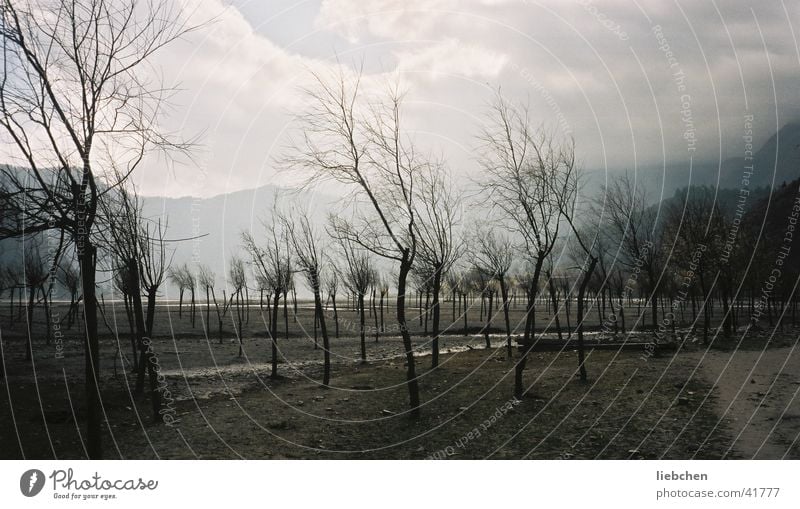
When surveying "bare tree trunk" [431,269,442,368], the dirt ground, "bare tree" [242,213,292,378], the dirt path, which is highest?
"bare tree" [242,213,292,378]

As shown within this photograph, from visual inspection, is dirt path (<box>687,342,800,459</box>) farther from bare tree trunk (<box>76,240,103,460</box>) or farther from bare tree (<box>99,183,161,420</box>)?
bare tree (<box>99,183,161,420</box>)

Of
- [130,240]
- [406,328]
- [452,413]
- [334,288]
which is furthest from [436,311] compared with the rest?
[334,288]

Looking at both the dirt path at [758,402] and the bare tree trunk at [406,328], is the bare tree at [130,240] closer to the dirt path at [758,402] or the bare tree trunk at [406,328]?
the bare tree trunk at [406,328]

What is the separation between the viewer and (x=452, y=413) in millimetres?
13328

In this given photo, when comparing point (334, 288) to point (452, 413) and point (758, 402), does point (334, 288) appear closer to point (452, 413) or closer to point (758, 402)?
point (452, 413)

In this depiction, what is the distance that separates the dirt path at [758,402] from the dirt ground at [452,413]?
0.04m

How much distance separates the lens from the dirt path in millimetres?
8898

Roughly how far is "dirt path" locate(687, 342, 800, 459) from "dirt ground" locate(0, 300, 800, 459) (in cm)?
4

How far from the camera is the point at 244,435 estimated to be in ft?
39.2

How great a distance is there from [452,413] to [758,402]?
7.47m

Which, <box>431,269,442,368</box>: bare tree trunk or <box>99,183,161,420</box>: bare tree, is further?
<box>431,269,442,368</box>: bare tree trunk

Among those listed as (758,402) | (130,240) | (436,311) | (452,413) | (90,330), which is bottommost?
(452,413)

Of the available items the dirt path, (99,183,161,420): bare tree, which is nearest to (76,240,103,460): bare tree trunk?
(99,183,161,420): bare tree
